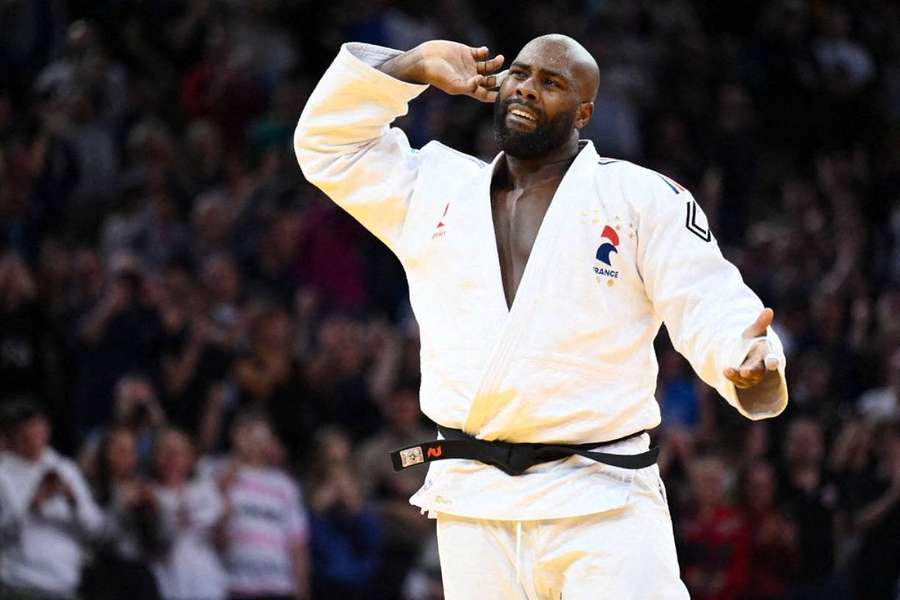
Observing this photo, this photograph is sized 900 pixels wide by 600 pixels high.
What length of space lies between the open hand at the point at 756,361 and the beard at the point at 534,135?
81 centimetres

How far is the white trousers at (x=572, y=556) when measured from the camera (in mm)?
4004

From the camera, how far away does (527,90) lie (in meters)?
4.33

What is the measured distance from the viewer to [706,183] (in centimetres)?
1167

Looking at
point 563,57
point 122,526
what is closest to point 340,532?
point 122,526

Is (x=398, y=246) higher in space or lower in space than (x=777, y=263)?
higher

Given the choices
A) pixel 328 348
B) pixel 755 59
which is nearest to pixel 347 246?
pixel 328 348

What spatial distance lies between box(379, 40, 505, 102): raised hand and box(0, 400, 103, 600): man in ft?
14.0

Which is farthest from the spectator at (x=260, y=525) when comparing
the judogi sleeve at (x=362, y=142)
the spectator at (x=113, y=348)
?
the judogi sleeve at (x=362, y=142)

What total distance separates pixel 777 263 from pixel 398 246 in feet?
23.2

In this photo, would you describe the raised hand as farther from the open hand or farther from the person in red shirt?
the person in red shirt

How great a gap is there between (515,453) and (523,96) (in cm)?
99

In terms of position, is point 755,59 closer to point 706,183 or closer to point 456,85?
point 706,183

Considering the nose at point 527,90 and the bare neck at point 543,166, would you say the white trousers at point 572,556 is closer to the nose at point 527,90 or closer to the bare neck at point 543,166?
the bare neck at point 543,166

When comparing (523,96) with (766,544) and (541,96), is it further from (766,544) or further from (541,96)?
(766,544)
